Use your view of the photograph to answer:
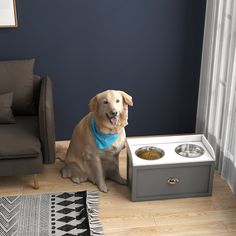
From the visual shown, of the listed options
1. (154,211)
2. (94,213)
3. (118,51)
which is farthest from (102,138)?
(118,51)

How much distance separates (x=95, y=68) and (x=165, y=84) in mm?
652

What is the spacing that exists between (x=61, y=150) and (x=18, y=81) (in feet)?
2.49

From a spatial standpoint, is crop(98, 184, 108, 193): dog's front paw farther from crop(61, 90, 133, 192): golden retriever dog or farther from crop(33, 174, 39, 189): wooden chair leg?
crop(33, 174, 39, 189): wooden chair leg

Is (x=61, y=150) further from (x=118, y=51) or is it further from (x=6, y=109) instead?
(x=118, y=51)

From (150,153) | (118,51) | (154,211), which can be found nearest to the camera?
(154,211)

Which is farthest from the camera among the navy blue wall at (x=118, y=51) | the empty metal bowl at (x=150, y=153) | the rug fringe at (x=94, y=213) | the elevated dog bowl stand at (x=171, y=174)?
the navy blue wall at (x=118, y=51)

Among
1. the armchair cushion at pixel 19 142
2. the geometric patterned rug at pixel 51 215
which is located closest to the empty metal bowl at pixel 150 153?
the geometric patterned rug at pixel 51 215

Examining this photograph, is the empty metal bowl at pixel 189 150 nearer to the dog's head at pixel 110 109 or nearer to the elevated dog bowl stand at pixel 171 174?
the elevated dog bowl stand at pixel 171 174

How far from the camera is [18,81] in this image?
352 cm

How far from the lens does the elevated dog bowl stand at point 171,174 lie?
10.4ft

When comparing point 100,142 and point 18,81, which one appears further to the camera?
point 18,81

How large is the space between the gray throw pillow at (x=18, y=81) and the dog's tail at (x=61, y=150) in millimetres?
516

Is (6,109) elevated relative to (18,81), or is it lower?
lower

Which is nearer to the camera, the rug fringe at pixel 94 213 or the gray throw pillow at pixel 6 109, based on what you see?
the rug fringe at pixel 94 213
